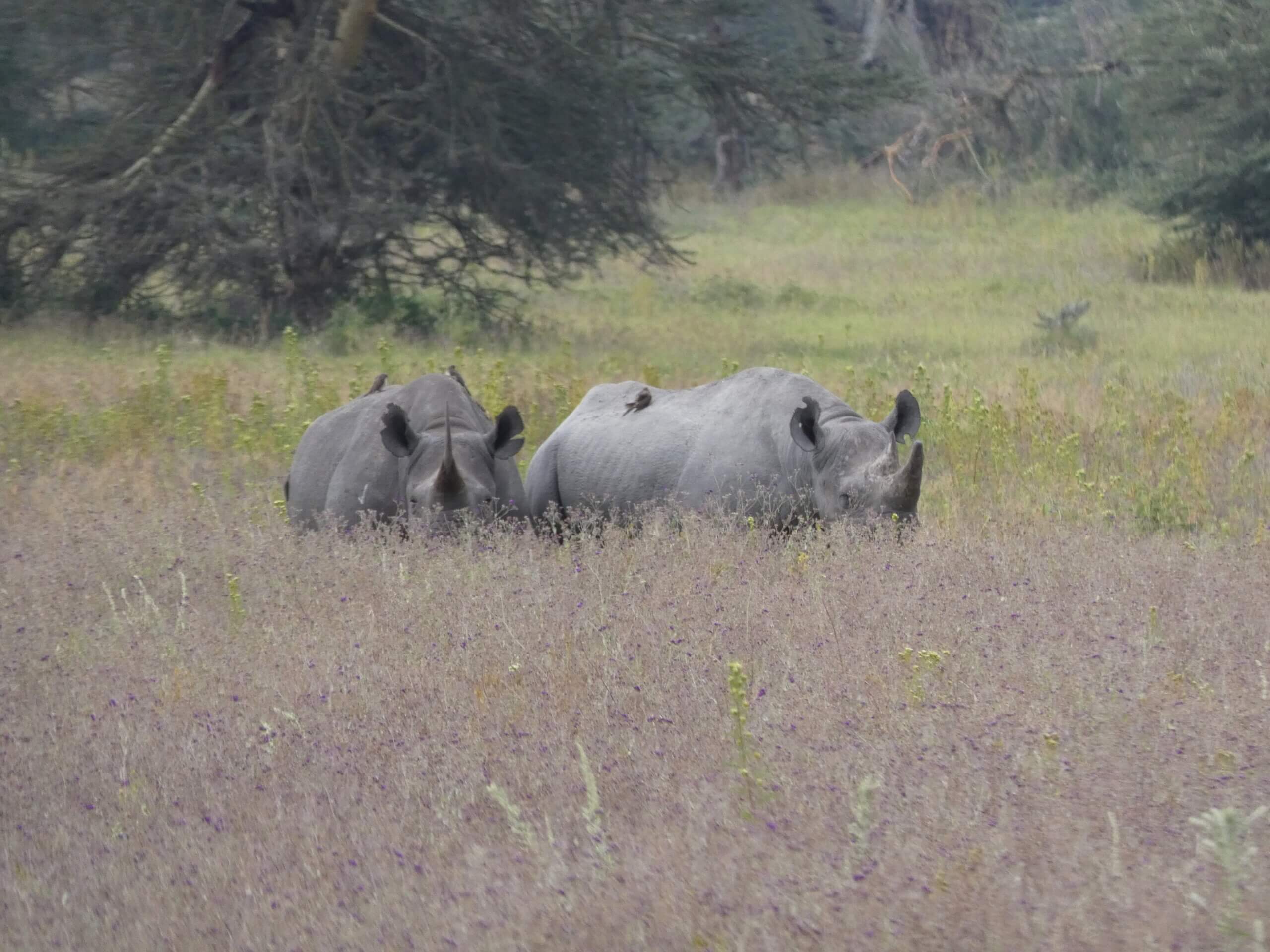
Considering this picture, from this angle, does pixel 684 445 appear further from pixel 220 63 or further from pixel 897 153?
pixel 897 153

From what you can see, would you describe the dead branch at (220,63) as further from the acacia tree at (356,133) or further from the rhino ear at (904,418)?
the rhino ear at (904,418)

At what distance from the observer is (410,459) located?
8758 mm

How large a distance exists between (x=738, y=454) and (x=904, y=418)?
960 millimetres

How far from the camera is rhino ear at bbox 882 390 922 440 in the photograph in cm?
877

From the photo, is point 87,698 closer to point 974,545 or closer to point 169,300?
point 974,545

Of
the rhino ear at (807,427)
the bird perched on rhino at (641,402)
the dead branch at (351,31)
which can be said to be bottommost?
the bird perched on rhino at (641,402)

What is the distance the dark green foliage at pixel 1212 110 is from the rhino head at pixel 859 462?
15.9 m

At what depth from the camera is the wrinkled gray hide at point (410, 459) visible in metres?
8.44

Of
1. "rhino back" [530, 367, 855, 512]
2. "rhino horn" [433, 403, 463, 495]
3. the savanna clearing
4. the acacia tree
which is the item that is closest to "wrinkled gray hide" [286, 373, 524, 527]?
"rhino horn" [433, 403, 463, 495]

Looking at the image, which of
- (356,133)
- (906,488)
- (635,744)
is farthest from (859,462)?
(356,133)

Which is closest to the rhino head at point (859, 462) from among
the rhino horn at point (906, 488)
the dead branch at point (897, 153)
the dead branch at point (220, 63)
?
the rhino horn at point (906, 488)

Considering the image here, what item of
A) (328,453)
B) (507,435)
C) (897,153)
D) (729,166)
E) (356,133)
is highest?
(356,133)

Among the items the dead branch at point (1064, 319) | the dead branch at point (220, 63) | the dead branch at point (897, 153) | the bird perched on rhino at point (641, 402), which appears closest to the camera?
the bird perched on rhino at point (641, 402)

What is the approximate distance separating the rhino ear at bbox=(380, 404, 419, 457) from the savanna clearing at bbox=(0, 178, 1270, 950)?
0.67 metres
